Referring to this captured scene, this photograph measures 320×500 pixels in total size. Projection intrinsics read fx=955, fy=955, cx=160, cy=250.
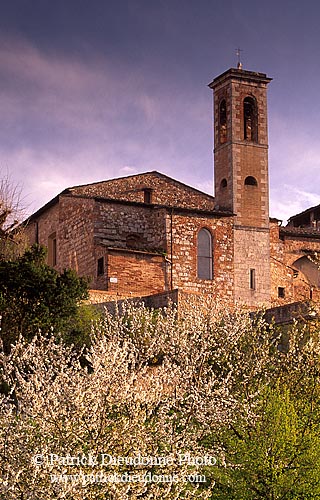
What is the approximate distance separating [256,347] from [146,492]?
25.3ft

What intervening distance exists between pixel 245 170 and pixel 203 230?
11.5 ft

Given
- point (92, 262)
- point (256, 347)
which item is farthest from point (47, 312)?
point (92, 262)

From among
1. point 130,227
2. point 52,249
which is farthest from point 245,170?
point 52,249

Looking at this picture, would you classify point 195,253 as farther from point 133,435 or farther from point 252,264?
point 133,435

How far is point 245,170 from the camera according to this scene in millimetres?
39375

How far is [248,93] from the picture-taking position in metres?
40.0

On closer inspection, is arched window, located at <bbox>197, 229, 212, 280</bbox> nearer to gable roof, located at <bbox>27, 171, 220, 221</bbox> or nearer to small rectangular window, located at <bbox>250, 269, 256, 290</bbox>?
gable roof, located at <bbox>27, 171, 220, 221</bbox>

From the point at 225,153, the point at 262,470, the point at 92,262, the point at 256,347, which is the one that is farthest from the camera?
the point at 225,153

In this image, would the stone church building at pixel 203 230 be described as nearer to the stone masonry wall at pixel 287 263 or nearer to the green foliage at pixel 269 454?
the stone masonry wall at pixel 287 263

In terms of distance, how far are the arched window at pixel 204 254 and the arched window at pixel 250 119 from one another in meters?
5.00

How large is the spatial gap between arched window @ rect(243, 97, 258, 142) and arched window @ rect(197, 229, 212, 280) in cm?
500

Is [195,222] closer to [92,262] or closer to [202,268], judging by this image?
[202,268]

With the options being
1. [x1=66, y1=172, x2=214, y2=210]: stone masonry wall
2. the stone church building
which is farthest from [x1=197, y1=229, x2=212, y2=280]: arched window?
[x1=66, y1=172, x2=214, y2=210]: stone masonry wall

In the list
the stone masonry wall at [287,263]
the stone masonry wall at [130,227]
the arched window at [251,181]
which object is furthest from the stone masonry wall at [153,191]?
the stone masonry wall at [287,263]
